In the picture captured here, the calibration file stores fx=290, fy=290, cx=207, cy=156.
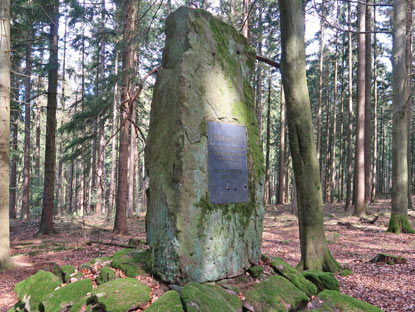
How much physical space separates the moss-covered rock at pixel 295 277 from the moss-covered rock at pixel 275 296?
241 millimetres

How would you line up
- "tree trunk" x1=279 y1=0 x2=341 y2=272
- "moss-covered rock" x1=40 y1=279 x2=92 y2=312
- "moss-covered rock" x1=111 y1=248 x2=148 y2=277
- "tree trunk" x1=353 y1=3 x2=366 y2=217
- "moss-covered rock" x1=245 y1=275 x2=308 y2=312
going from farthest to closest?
"tree trunk" x1=353 y1=3 x2=366 y2=217
"tree trunk" x1=279 y1=0 x2=341 y2=272
"moss-covered rock" x1=111 y1=248 x2=148 y2=277
"moss-covered rock" x1=245 y1=275 x2=308 y2=312
"moss-covered rock" x1=40 y1=279 x2=92 y2=312

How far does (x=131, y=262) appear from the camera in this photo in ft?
14.1

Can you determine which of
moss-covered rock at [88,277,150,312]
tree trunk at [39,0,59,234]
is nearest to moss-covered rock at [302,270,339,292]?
moss-covered rock at [88,277,150,312]

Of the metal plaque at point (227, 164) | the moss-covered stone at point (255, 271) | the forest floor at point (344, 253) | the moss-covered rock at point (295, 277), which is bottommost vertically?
the forest floor at point (344, 253)

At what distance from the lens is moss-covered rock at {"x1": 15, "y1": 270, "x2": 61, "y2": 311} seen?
3920 millimetres

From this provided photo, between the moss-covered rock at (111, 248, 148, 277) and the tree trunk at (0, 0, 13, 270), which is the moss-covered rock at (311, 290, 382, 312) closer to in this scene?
the moss-covered rock at (111, 248, 148, 277)

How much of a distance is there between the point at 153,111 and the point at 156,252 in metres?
2.07

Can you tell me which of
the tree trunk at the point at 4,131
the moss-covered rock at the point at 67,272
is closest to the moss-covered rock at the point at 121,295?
the moss-covered rock at the point at 67,272

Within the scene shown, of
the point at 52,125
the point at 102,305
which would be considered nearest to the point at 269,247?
the point at 102,305

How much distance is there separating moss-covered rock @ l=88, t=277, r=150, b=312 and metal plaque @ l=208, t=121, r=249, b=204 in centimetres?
139

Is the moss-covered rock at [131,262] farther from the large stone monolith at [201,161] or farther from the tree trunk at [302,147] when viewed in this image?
the tree trunk at [302,147]

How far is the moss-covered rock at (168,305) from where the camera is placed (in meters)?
3.00

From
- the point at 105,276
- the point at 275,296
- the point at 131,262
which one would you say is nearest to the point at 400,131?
the point at 275,296

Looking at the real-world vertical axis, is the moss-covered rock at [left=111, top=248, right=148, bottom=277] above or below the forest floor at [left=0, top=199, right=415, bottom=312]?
above
